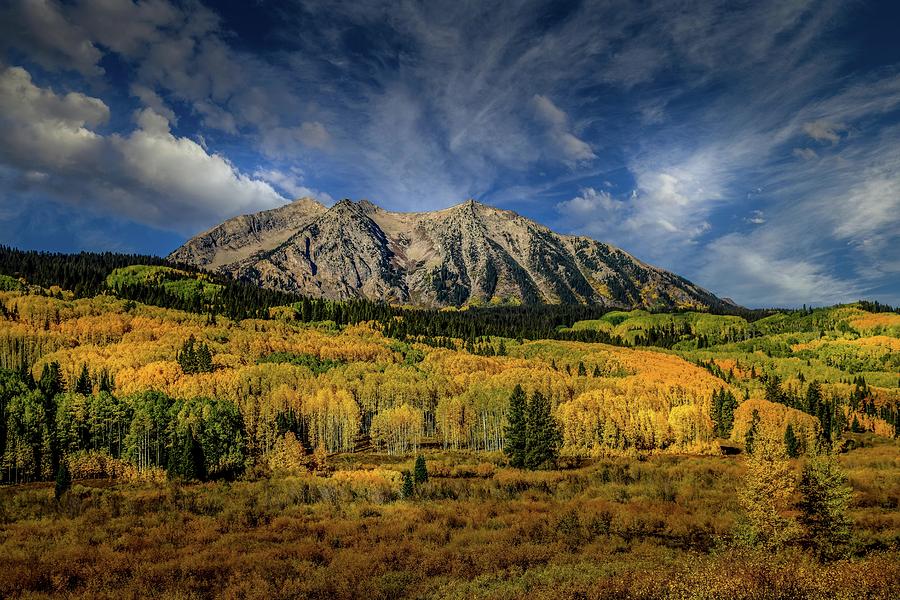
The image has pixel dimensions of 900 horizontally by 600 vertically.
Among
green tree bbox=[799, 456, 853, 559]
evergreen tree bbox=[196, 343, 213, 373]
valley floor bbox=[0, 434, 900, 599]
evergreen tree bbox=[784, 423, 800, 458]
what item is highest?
evergreen tree bbox=[196, 343, 213, 373]

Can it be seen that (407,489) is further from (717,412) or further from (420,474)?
(717,412)

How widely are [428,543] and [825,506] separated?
26.6 meters

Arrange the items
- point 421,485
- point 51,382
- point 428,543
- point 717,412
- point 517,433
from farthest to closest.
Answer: point 717,412 → point 51,382 → point 517,433 → point 421,485 → point 428,543

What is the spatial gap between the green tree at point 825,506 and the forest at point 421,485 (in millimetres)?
143

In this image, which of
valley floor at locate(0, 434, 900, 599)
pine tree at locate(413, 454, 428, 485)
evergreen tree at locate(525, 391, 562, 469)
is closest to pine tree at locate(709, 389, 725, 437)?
evergreen tree at locate(525, 391, 562, 469)

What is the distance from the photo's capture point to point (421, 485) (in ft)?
208

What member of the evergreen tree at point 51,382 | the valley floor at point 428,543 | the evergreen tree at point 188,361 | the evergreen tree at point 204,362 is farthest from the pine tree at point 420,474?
the evergreen tree at point 188,361

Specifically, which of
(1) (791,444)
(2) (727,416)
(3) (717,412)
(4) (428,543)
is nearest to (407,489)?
(4) (428,543)

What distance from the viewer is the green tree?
30.4 metres

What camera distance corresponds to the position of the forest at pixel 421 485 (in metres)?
26.2

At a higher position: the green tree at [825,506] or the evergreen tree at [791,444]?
the green tree at [825,506]

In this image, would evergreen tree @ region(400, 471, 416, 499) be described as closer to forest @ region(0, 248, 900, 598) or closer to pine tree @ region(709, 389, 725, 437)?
forest @ region(0, 248, 900, 598)

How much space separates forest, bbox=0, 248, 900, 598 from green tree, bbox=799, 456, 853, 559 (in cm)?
14

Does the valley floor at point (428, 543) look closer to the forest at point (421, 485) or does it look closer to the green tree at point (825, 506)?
the forest at point (421, 485)
